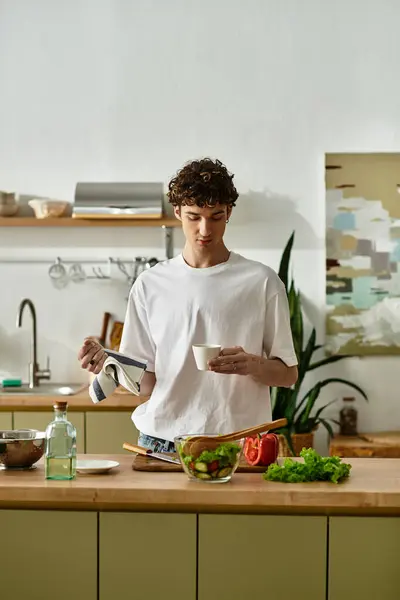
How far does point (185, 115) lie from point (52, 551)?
323 cm

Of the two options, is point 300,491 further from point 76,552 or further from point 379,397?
point 379,397

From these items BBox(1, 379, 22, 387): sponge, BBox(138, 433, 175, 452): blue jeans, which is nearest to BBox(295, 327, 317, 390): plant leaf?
BBox(1, 379, 22, 387): sponge

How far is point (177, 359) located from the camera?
121 inches

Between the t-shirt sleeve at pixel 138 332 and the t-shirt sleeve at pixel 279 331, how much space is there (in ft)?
1.30

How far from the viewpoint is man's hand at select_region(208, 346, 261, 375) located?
2826 mm

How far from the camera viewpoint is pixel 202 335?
3.08 metres

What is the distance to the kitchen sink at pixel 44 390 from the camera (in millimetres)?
4984

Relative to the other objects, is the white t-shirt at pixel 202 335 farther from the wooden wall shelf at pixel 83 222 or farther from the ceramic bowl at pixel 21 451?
the wooden wall shelf at pixel 83 222

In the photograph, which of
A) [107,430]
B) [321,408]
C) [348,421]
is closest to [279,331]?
[107,430]

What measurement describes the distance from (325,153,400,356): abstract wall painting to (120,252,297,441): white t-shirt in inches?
85.9

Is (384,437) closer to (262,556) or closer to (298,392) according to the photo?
(298,392)

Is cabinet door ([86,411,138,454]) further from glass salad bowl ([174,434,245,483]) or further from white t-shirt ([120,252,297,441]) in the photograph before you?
glass salad bowl ([174,434,245,483])

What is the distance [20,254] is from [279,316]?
2.66 metres

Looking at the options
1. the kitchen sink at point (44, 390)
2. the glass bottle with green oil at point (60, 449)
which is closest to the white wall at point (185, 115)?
the kitchen sink at point (44, 390)
